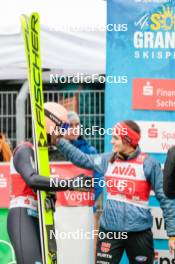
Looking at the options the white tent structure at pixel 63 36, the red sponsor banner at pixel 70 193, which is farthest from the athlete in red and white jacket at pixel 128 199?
the white tent structure at pixel 63 36

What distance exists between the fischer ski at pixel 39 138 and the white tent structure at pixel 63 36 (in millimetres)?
2334

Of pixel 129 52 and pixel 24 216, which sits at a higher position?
pixel 129 52

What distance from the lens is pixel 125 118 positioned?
7184mm

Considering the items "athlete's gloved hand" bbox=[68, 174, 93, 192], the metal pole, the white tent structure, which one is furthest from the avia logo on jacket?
the metal pole

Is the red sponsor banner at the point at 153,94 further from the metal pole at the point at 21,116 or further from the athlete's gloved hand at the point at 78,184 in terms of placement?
the metal pole at the point at 21,116

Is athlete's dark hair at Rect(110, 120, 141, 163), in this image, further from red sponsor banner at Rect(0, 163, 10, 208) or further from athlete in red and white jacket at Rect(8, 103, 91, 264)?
red sponsor banner at Rect(0, 163, 10, 208)

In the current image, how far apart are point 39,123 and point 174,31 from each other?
67.6 inches

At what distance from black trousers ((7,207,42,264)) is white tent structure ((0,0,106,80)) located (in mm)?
2946

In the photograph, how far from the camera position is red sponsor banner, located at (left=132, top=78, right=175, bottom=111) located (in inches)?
281

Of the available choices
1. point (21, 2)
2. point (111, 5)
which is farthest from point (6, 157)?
point (111, 5)

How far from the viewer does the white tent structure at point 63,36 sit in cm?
873

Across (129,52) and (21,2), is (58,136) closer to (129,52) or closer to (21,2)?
(129,52)

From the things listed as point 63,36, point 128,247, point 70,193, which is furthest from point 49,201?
point 63,36

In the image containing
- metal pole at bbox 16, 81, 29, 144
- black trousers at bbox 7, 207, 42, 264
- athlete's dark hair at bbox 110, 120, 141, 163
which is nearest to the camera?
black trousers at bbox 7, 207, 42, 264
